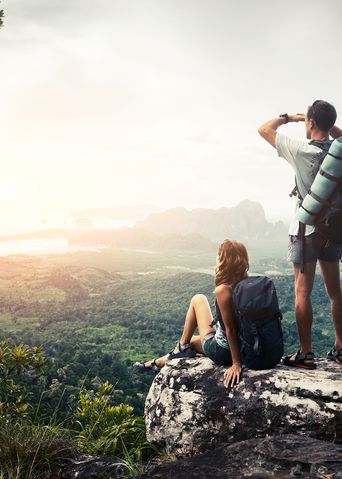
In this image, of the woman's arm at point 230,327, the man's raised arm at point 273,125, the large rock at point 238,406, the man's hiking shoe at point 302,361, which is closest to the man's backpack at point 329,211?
the man's raised arm at point 273,125

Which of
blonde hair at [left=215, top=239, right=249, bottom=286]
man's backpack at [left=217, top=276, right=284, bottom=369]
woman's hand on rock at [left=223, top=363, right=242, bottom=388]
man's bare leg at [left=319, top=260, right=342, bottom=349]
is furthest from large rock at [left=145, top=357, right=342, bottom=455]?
blonde hair at [left=215, top=239, right=249, bottom=286]

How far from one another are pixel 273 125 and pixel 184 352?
235 centimetres

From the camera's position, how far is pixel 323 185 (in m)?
3.61

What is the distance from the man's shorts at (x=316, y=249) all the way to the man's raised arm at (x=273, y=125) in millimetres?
919

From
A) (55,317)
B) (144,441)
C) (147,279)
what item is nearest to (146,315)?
(55,317)

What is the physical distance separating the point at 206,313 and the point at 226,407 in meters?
0.97

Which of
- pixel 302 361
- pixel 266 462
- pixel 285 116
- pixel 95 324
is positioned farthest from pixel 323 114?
pixel 95 324

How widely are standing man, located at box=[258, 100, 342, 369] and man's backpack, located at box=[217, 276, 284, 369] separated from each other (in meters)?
0.39

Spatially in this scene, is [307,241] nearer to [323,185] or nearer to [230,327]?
[323,185]

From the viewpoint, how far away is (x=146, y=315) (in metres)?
101

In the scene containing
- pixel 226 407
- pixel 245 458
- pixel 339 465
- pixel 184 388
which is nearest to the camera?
pixel 339 465

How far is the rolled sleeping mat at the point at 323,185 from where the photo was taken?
139 inches

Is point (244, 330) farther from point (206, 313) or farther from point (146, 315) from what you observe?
point (146, 315)

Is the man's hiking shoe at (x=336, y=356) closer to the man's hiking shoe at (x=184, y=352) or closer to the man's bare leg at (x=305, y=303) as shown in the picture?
the man's bare leg at (x=305, y=303)
